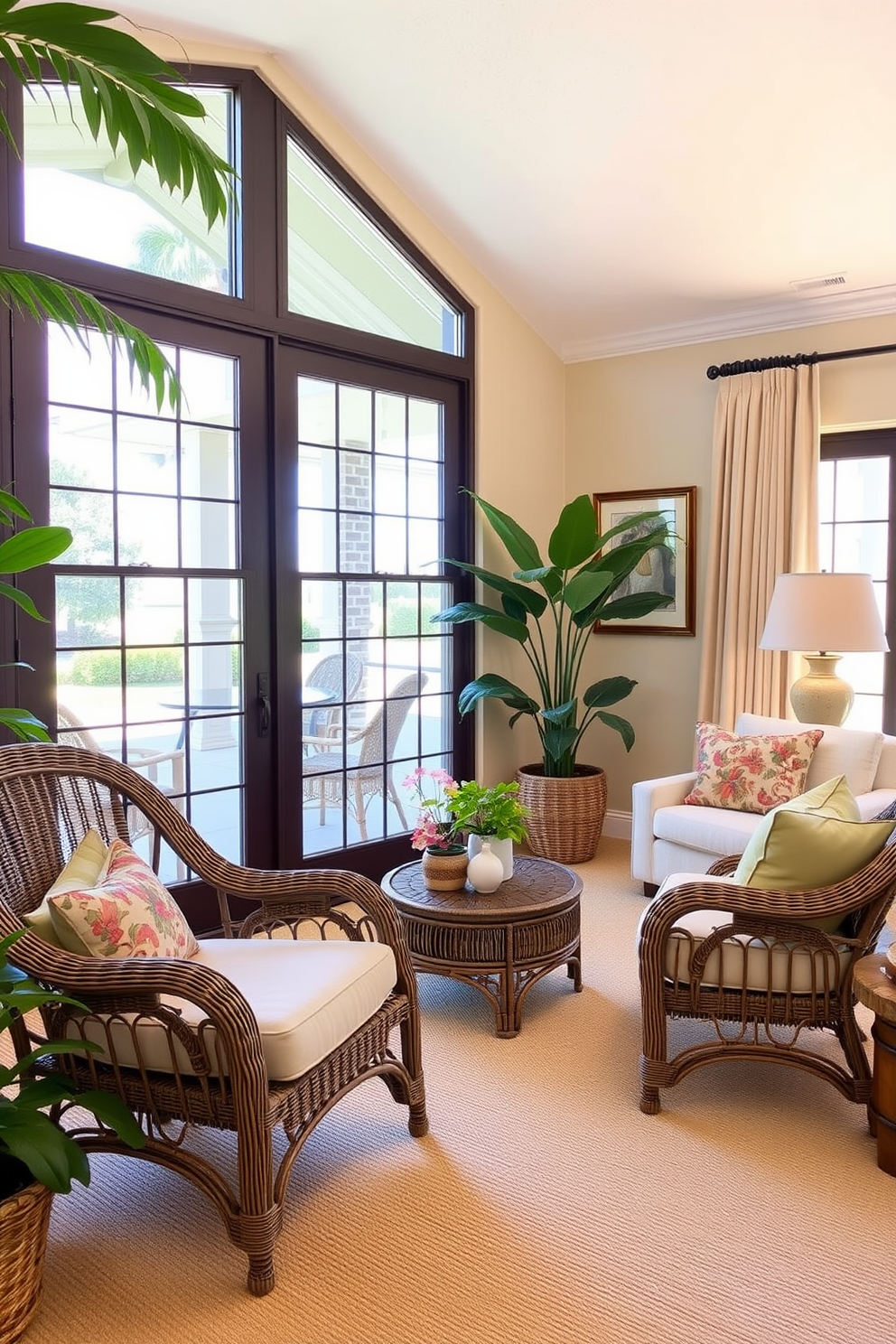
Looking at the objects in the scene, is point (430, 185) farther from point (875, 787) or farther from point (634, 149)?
point (875, 787)

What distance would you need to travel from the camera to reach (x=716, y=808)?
4312 millimetres

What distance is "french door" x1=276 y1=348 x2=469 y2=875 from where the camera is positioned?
427 centimetres

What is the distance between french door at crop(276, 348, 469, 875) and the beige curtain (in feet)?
4.15

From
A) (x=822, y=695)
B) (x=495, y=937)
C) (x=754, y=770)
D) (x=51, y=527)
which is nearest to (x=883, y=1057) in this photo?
(x=495, y=937)

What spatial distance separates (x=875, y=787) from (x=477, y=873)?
1939mm

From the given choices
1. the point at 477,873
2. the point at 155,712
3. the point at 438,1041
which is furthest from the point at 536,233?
the point at 438,1041

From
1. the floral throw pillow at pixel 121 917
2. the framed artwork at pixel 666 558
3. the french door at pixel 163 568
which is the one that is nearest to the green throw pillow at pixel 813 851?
the floral throw pillow at pixel 121 917

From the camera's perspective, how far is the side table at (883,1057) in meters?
2.30

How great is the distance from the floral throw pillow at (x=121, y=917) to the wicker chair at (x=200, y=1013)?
52 mm

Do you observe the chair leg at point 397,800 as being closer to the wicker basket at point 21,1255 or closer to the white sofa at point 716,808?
the white sofa at point 716,808

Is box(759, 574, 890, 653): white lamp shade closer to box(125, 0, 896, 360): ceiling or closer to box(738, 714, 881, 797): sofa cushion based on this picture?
box(738, 714, 881, 797): sofa cushion

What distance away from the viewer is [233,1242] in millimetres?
1980

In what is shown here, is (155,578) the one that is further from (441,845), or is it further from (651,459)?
(651,459)

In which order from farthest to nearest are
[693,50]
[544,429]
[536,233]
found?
1. [544,429]
2. [536,233]
3. [693,50]
